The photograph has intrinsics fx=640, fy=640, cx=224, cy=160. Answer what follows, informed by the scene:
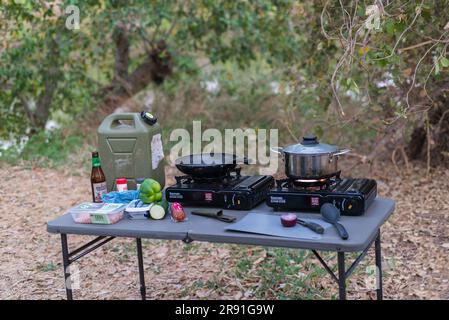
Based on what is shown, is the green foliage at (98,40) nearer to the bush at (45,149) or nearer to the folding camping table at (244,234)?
the bush at (45,149)

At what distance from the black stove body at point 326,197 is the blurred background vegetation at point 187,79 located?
7.18 ft

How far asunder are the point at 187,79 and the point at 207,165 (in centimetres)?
476

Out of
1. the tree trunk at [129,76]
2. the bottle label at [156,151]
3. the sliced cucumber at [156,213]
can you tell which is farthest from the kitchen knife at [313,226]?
the tree trunk at [129,76]

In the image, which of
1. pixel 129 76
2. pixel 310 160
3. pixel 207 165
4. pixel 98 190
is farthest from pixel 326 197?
pixel 129 76

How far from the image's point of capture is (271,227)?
2664mm

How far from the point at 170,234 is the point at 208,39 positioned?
16.2 ft

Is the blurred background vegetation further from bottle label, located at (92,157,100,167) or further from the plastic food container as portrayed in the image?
the plastic food container

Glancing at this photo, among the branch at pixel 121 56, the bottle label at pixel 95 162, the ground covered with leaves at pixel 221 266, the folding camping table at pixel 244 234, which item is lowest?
the ground covered with leaves at pixel 221 266

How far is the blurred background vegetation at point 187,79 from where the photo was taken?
220 inches

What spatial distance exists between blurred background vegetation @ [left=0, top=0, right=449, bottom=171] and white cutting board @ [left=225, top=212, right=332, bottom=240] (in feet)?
7.99
